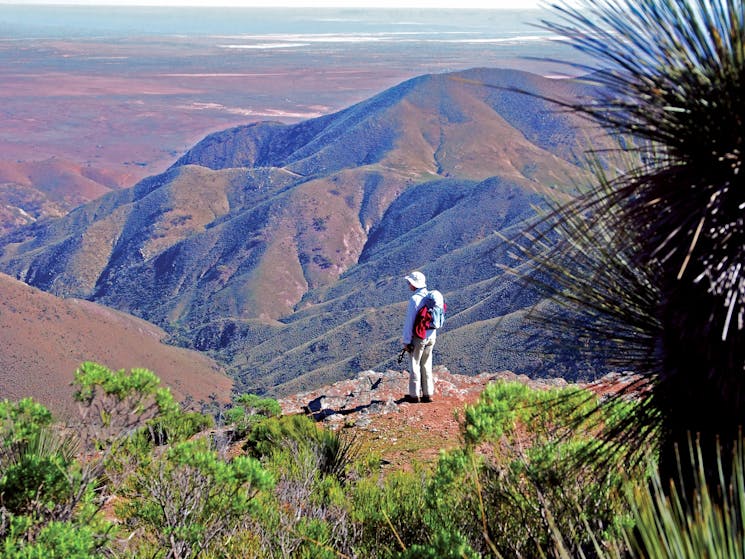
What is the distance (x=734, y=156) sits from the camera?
2.98 metres

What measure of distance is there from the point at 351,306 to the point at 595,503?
7582cm

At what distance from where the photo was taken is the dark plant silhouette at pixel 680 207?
117 inches

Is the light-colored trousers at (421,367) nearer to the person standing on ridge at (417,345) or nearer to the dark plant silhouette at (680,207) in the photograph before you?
the person standing on ridge at (417,345)

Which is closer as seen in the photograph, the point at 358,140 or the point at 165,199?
the point at 165,199

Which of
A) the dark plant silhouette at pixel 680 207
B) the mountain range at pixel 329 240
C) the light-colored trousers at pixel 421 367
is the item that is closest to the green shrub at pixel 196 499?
the dark plant silhouette at pixel 680 207

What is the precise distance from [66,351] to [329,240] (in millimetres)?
51407

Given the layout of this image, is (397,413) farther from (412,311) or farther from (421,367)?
(412,311)

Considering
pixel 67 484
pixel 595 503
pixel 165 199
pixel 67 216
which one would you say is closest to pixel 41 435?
pixel 67 484

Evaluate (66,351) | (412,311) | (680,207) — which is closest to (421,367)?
(412,311)

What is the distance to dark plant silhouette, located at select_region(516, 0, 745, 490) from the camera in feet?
9.78

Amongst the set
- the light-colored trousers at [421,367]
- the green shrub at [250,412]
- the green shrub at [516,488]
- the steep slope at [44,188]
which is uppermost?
the green shrub at [516,488]

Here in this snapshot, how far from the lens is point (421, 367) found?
10891mm

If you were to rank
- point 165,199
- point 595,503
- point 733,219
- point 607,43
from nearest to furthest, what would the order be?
1. point 733,219
2. point 607,43
3. point 595,503
4. point 165,199

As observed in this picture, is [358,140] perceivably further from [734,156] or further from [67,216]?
[734,156]
